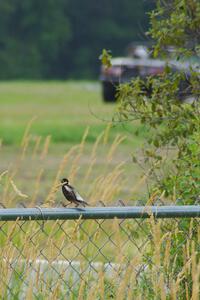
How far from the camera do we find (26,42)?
69.6 m

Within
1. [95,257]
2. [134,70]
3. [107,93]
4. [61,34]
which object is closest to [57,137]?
[134,70]

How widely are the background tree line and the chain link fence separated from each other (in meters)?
59.4

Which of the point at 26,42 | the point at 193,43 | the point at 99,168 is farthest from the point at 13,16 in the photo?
the point at 193,43

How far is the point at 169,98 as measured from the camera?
625 centimetres

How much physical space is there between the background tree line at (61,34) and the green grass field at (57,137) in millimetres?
30888

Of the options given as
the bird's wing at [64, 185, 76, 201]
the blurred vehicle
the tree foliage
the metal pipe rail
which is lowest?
the metal pipe rail

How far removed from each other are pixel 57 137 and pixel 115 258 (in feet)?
48.5

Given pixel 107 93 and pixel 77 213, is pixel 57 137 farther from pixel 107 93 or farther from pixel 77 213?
pixel 77 213

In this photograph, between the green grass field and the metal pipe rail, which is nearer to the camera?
the metal pipe rail

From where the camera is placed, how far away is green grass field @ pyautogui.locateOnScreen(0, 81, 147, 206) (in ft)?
28.3

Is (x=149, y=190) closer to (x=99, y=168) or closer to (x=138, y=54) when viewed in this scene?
(x=99, y=168)

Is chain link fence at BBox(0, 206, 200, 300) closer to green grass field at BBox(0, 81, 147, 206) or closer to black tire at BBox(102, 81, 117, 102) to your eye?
green grass field at BBox(0, 81, 147, 206)

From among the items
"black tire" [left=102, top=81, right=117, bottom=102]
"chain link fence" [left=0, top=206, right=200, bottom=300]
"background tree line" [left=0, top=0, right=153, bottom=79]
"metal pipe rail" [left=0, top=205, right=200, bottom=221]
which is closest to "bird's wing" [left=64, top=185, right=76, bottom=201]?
"chain link fence" [left=0, top=206, right=200, bottom=300]

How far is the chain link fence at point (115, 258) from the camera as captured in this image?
4016 mm
